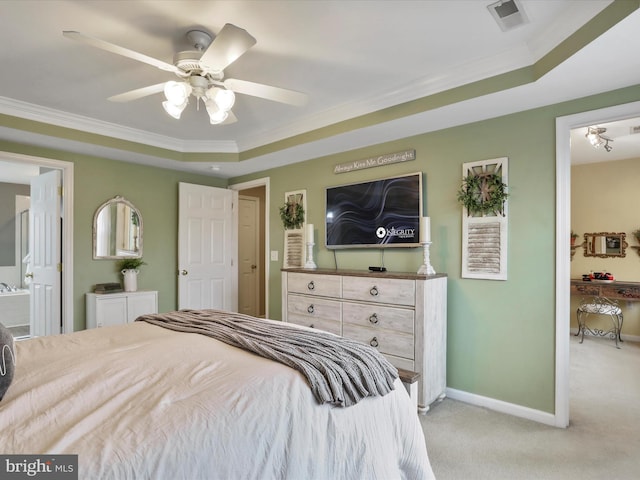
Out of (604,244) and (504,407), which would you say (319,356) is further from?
(604,244)

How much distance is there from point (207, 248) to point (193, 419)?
388cm

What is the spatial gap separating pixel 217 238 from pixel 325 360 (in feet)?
12.3

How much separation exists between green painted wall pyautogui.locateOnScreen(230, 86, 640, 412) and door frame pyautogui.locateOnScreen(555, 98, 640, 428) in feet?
0.14

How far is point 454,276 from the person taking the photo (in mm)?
3043

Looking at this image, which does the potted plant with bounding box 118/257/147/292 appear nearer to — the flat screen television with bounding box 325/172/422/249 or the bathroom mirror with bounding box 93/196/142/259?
the bathroom mirror with bounding box 93/196/142/259

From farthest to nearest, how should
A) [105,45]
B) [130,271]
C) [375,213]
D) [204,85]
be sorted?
[130,271] < [375,213] < [204,85] < [105,45]

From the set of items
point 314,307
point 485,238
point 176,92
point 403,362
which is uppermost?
point 176,92

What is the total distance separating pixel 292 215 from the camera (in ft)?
14.0

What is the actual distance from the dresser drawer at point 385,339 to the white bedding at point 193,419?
1.12 meters

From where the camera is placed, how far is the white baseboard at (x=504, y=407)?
8.41 ft

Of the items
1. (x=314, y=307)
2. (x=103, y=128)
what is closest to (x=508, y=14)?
(x=314, y=307)

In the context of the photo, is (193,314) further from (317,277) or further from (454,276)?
(454,276)

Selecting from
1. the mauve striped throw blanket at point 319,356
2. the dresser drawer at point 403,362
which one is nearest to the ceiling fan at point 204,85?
the mauve striped throw blanket at point 319,356

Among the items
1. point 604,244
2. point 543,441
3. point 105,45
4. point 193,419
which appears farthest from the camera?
point 604,244
